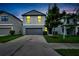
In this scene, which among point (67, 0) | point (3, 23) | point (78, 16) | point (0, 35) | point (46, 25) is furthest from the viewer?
point (46, 25)

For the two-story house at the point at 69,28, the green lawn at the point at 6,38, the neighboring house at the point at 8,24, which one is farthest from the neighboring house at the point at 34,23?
the two-story house at the point at 69,28

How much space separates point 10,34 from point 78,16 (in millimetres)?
3982

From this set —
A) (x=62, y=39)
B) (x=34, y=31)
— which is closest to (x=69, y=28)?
(x=62, y=39)

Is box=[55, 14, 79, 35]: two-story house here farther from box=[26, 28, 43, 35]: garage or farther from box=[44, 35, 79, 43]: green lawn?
box=[26, 28, 43, 35]: garage

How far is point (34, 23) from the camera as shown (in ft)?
48.9

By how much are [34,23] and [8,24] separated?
1646mm

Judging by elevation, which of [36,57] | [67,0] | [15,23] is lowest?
[36,57]

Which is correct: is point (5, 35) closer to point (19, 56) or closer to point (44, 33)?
point (44, 33)

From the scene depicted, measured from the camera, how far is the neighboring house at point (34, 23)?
577 inches

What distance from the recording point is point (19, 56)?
27.0 feet

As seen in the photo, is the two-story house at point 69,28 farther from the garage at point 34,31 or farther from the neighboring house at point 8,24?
the neighboring house at point 8,24

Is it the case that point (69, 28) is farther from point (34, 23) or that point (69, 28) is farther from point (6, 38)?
point (6, 38)

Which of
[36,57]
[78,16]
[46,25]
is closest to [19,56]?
[36,57]

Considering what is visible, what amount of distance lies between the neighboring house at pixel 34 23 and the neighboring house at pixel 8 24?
441 millimetres
